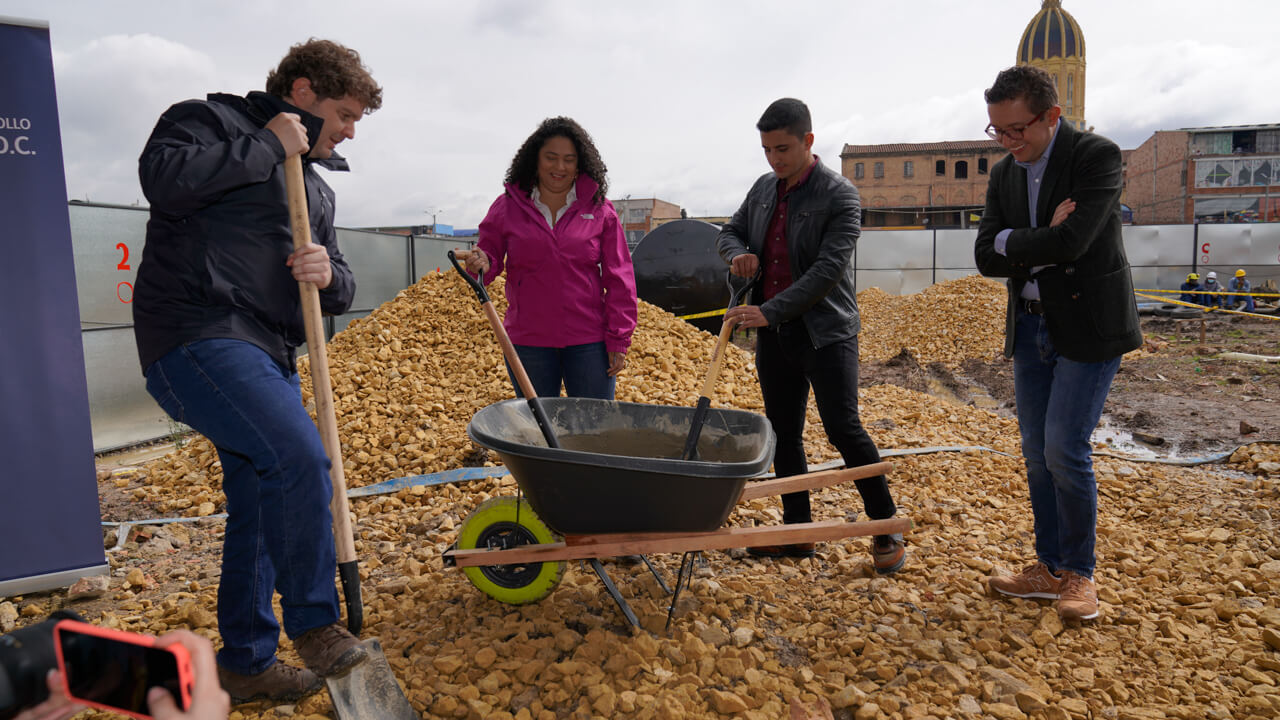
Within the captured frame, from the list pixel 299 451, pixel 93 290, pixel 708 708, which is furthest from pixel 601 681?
pixel 93 290

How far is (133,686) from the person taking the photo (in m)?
0.79

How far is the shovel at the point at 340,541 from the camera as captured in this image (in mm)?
2004

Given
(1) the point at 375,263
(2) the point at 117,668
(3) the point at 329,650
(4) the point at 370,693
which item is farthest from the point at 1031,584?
(1) the point at 375,263

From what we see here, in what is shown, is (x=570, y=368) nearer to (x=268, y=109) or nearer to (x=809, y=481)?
(x=809, y=481)

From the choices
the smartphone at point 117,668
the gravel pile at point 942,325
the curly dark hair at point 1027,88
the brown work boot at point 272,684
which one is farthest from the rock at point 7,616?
the gravel pile at point 942,325

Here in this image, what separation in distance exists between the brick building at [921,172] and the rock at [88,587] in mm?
49500

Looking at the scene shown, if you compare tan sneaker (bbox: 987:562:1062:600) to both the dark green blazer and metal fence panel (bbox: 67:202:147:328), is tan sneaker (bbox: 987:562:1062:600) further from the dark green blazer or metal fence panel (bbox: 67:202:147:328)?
metal fence panel (bbox: 67:202:147:328)

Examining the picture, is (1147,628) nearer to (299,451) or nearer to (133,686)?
(299,451)

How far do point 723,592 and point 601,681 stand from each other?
74 cm

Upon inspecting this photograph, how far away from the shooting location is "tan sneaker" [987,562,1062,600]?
9.37ft

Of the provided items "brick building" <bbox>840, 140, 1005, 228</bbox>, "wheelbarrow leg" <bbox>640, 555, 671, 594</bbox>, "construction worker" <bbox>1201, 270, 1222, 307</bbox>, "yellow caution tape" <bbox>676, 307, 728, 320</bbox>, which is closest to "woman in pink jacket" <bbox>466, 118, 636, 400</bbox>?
"wheelbarrow leg" <bbox>640, 555, 671, 594</bbox>

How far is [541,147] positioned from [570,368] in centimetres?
98

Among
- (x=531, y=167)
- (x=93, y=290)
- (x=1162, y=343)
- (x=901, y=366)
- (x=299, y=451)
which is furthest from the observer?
(x=1162, y=343)

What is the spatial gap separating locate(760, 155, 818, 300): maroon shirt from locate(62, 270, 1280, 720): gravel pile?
4.05ft
